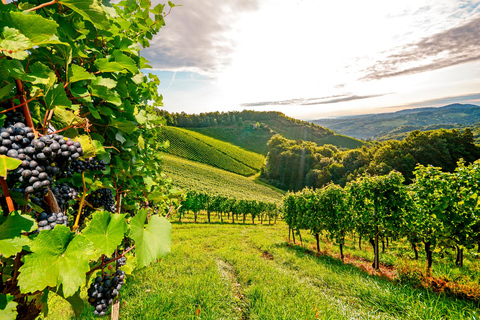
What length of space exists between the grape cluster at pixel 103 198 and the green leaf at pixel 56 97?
122 centimetres

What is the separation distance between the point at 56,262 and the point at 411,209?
13.1 meters

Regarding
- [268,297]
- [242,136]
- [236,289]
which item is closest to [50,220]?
[268,297]

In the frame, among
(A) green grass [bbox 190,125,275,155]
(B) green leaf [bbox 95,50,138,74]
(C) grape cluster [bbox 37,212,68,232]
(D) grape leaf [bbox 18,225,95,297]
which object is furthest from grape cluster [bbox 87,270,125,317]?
(A) green grass [bbox 190,125,275,155]

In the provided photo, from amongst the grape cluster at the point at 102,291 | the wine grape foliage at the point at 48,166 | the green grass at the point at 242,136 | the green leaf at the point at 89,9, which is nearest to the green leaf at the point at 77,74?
the wine grape foliage at the point at 48,166

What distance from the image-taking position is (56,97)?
1044 millimetres

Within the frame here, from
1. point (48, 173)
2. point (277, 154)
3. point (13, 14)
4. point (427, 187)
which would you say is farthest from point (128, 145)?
point (277, 154)

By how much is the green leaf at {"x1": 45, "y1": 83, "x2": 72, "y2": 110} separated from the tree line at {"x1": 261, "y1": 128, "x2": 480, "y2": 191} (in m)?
32.9

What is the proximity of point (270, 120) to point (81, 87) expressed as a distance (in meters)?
154

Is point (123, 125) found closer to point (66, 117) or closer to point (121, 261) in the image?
point (66, 117)

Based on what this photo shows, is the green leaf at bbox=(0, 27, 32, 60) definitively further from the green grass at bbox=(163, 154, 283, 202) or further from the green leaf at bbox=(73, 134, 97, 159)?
the green grass at bbox=(163, 154, 283, 202)

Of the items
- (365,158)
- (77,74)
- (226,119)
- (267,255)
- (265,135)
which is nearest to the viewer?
(77,74)

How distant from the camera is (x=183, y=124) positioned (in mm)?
109562

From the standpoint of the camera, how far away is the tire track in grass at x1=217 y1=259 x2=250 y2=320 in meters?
6.16

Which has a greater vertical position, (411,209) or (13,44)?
(13,44)
